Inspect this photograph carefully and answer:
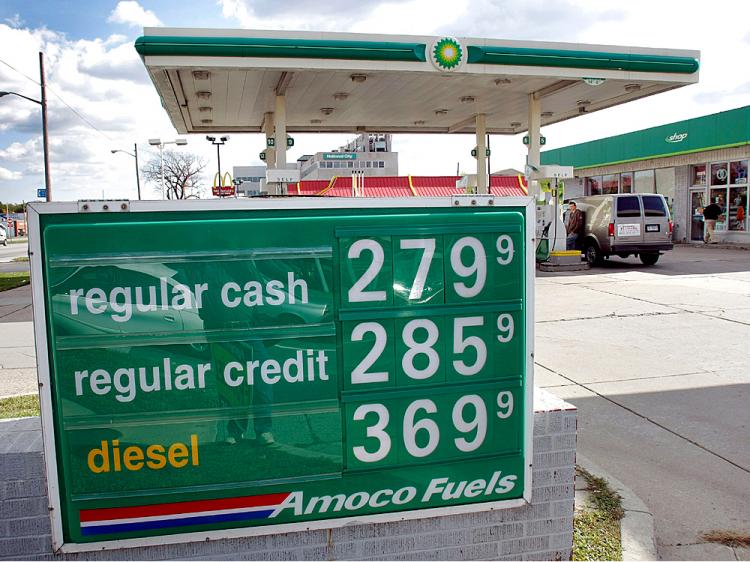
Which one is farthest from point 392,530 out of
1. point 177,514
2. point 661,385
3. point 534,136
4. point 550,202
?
point 550,202

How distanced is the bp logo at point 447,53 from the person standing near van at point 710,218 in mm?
16813

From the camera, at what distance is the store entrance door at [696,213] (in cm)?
2748

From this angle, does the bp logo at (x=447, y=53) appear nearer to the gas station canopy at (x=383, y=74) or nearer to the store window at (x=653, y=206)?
the gas station canopy at (x=383, y=74)

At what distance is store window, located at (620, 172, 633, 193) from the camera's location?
32.2 metres

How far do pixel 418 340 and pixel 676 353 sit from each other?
6125 mm

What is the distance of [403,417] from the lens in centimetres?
283

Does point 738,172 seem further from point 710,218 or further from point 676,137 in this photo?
point 676,137

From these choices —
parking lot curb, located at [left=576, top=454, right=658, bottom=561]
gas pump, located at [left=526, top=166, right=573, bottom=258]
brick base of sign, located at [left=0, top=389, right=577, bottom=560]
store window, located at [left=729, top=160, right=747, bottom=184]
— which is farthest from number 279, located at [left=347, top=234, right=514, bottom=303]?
store window, located at [left=729, top=160, right=747, bottom=184]

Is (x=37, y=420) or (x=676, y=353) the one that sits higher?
(x=37, y=420)

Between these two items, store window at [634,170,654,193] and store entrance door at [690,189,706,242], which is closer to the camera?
store entrance door at [690,189,706,242]

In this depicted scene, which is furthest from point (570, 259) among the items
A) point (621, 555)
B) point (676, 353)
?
point (621, 555)

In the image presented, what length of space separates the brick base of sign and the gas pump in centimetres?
1519

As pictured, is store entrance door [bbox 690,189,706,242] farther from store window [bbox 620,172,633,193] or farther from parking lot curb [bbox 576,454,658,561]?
parking lot curb [bbox 576,454,658,561]

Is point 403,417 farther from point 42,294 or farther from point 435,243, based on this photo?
point 42,294
